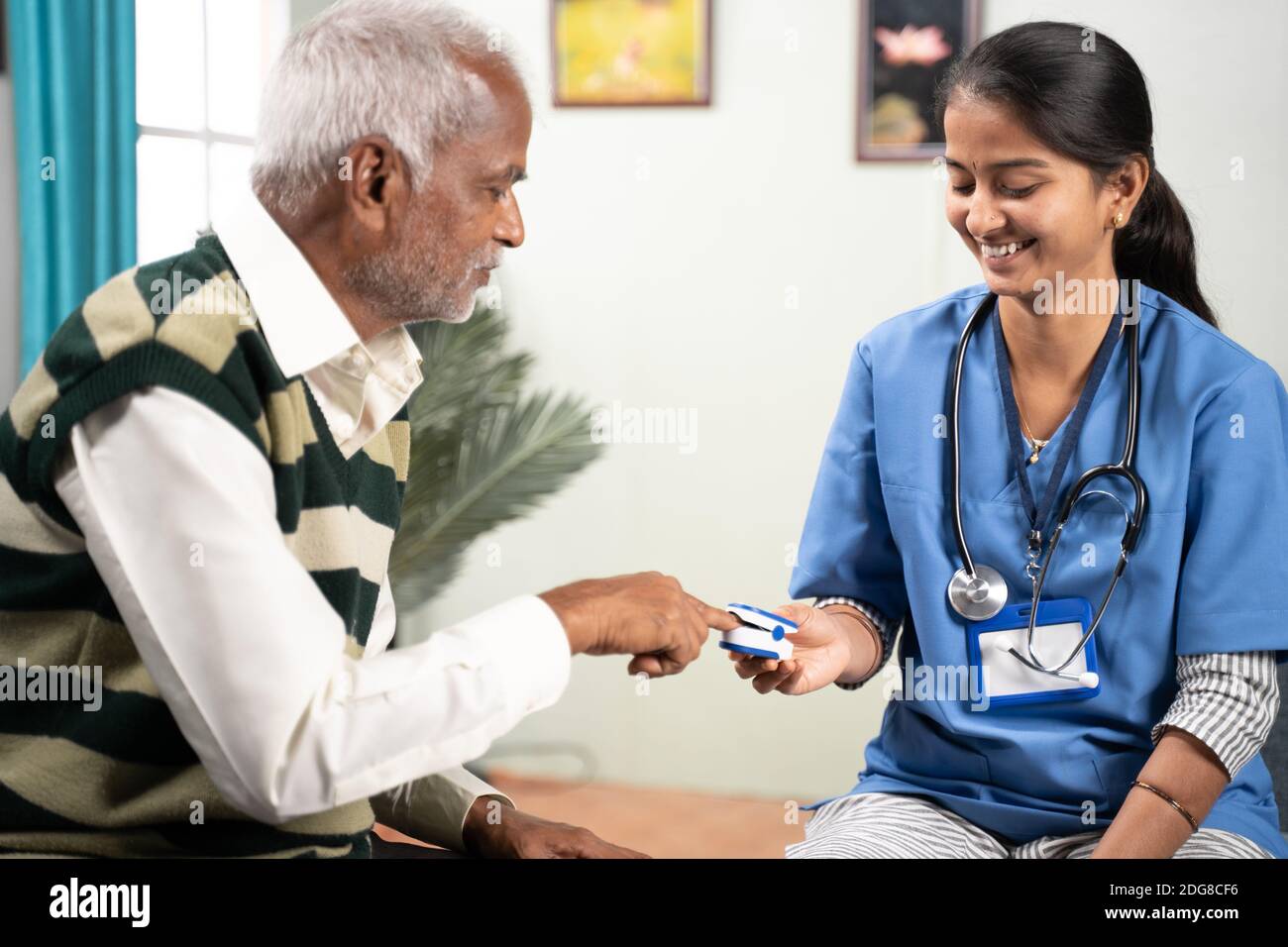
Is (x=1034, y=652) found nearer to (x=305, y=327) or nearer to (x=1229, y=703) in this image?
(x=1229, y=703)

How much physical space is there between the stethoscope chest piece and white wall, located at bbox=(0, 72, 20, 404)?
228 centimetres

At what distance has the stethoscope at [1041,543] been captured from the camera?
142 cm

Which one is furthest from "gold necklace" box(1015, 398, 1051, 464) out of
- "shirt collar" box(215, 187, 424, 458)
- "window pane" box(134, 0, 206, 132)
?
"window pane" box(134, 0, 206, 132)

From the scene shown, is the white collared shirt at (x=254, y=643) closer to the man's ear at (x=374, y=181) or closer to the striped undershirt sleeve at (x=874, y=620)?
the man's ear at (x=374, y=181)

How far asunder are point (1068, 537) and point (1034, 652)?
146 millimetres

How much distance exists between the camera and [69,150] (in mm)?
2775

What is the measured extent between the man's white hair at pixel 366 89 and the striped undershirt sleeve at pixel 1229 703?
3.24 feet

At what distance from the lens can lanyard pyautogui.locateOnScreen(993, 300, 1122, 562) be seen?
4.82 ft

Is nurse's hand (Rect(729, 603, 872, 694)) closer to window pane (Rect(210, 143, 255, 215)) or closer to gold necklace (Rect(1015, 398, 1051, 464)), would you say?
gold necklace (Rect(1015, 398, 1051, 464))

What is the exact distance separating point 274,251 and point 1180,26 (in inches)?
118

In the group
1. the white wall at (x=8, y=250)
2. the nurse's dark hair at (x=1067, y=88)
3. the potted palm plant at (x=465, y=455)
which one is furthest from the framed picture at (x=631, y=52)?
the nurse's dark hair at (x=1067, y=88)

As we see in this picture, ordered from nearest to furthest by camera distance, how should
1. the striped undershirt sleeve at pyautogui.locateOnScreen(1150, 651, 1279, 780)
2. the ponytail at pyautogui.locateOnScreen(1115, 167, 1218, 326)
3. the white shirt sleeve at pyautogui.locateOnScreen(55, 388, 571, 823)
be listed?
the white shirt sleeve at pyautogui.locateOnScreen(55, 388, 571, 823)
the striped undershirt sleeve at pyautogui.locateOnScreen(1150, 651, 1279, 780)
the ponytail at pyautogui.locateOnScreen(1115, 167, 1218, 326)

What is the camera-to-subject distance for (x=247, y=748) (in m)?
0.96
